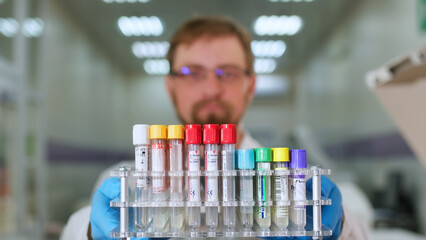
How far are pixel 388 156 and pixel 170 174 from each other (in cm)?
348

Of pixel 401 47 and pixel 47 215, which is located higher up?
pixel 401 47

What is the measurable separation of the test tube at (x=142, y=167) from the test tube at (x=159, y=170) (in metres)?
0.01

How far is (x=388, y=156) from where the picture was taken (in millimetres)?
3635

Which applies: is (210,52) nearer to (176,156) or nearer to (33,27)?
(176,156)

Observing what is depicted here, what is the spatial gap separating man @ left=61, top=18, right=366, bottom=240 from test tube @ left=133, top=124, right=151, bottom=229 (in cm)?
21

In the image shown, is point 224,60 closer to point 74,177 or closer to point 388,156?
point 388,156

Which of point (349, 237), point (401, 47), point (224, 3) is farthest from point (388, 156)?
point (349, 237)

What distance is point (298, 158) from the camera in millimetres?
690

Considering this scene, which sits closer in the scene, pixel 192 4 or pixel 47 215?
pixel 47 215

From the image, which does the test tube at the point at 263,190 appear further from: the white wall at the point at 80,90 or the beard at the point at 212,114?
the white wall at the point at 80,90

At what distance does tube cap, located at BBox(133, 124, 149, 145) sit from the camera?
0.69 meters

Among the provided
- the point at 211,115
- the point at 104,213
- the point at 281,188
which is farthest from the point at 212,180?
the point at 211,115

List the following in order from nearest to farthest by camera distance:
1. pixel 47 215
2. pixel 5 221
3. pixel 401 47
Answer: pixel 5 221, pixel 401 47, pixel 47 215

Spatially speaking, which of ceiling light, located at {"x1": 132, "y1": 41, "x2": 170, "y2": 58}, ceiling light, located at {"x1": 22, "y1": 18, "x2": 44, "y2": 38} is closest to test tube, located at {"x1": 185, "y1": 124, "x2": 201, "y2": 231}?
ceiling light, located at {"x1": 22, "y1": 18, "x2": 44, "y2": 38}
